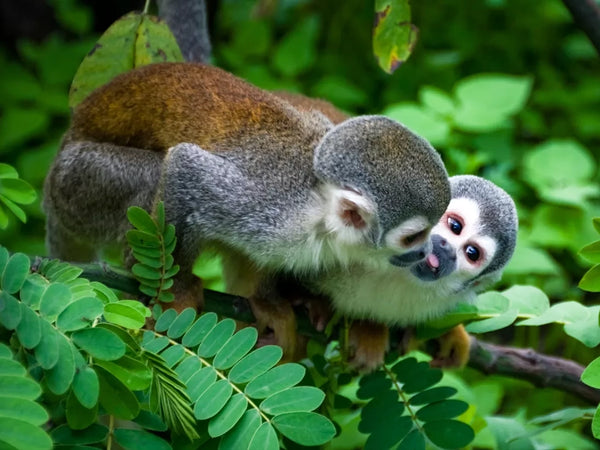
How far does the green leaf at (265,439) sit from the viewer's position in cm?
173

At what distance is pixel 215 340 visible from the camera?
1.94 meters

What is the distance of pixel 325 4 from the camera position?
571cm

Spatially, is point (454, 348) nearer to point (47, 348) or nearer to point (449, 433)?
point (449, 433)

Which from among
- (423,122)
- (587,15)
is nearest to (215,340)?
(587,15)

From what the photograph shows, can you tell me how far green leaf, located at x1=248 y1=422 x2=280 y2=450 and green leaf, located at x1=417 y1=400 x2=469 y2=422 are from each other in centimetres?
71

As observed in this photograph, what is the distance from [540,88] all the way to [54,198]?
3.70 metres

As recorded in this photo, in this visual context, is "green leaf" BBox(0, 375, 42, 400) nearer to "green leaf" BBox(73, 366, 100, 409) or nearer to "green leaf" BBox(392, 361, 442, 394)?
"green leaf" BBox(73, 366, 100, 409)

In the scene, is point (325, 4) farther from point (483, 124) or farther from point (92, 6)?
point (483, 124)

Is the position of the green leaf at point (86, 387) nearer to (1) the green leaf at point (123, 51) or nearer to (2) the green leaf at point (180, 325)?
(2) the green leaf at point (180, 325)

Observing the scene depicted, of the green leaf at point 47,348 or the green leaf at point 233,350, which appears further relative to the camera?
the green leaf at point 233,350

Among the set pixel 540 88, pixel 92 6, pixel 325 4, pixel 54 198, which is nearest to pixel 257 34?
pixel 325 4

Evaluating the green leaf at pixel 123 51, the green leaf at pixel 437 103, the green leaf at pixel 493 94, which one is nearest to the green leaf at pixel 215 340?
the green leaf at pixel 123 51

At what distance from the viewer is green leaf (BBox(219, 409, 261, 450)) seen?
5.78ft

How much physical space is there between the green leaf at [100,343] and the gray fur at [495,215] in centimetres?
128
